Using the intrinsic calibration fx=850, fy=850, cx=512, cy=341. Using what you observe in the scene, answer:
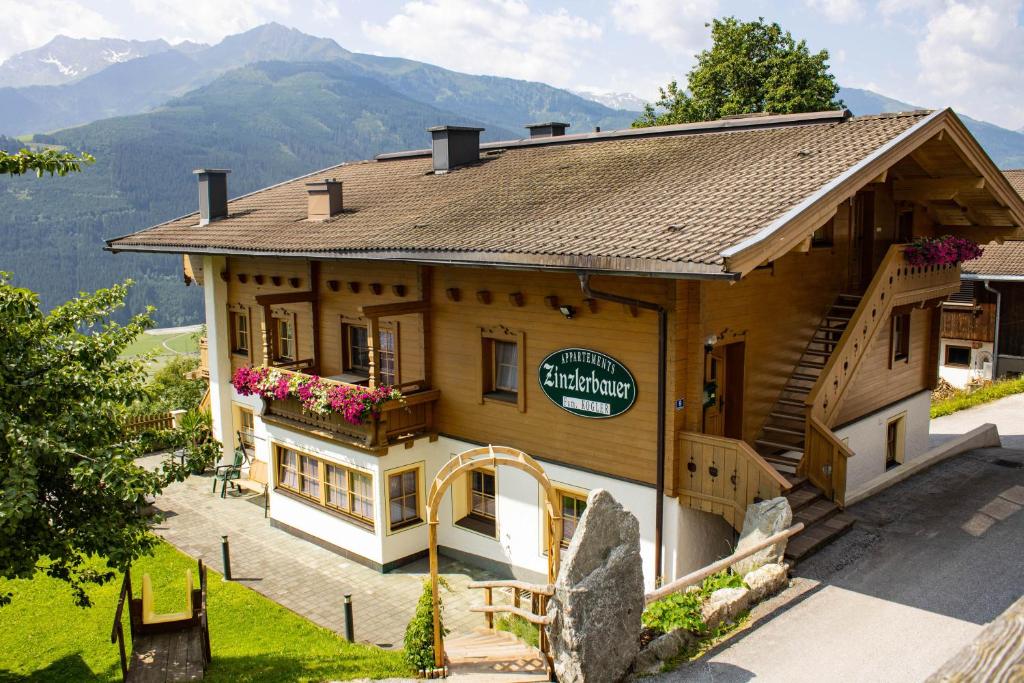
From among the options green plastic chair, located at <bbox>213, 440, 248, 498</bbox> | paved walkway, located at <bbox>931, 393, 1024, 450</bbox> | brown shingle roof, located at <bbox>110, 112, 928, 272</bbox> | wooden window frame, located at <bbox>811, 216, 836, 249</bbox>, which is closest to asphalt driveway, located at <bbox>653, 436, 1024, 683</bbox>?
brown shingle roof, located at <bbox>110, 112, 928, 272</bbox>

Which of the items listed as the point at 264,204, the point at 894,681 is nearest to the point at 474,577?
the point at 894,681

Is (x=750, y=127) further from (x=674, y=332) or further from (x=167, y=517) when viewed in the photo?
(x=167, y=517)

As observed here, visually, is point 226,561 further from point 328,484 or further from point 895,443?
point 895,443

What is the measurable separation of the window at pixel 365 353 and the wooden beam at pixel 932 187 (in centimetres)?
1007

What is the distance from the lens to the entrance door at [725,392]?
1338 centimetres

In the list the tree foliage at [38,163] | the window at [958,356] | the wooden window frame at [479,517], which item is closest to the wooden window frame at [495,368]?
the wooden window frame at [479,517]

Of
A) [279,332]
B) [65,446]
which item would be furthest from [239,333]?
[65,446]

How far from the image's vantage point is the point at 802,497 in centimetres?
1282

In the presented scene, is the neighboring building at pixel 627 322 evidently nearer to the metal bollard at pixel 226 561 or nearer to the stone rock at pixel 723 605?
the stone rock at pixel 723 605

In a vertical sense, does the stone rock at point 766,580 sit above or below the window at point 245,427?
above

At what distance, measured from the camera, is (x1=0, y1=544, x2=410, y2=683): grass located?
11195 millimetres

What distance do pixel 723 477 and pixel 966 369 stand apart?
82.0 feet

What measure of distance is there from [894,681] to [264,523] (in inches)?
522

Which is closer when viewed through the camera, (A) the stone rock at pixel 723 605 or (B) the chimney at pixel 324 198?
(A) the stone rock at pixel 723 605
